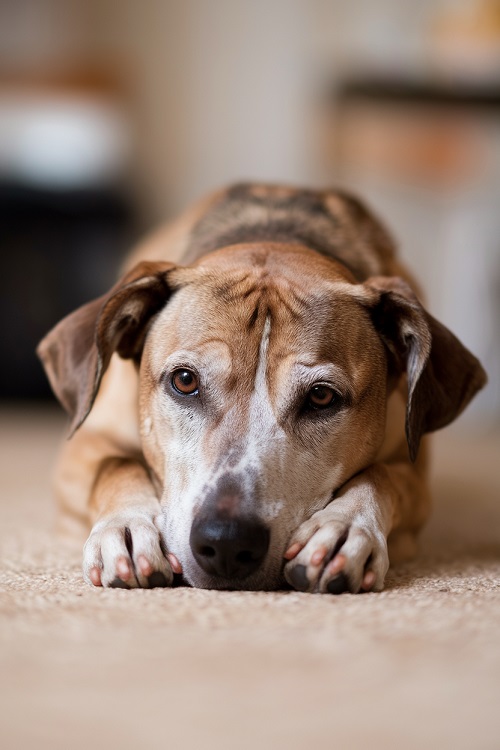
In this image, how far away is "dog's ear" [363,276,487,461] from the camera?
246 cm

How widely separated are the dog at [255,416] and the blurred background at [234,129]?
4884 millimetres

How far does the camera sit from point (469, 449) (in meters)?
5.92

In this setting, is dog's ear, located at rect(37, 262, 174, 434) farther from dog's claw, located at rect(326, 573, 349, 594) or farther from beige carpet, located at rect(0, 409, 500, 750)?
dog's claw, located at rect(326, 573, 349, 594)

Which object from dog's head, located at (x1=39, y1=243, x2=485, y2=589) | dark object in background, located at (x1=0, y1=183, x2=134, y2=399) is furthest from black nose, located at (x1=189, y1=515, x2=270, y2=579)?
dark object in background, located at (x1=0, y1=183, x2=134, y2=399)

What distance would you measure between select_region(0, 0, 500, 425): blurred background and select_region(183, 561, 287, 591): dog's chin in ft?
17.8

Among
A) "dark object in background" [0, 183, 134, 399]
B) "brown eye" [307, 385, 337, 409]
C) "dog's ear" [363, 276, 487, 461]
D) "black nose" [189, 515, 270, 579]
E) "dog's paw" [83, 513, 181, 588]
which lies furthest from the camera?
"dark object in background" [0, 183, 134, 399]

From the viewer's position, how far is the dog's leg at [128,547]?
7.03 feet

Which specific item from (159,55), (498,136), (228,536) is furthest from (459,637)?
(159,55)

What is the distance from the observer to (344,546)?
2105 mm

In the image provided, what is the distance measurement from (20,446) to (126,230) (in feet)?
9.99

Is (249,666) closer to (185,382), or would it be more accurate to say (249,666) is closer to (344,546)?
(344,546)

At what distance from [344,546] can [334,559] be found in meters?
0.04

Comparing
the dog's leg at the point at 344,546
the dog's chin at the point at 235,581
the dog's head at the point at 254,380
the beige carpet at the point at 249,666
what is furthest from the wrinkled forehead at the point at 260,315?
the beige carpet at the point at 249,666

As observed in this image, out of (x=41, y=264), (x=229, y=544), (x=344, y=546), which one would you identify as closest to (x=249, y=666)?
(x=229, y=544)
